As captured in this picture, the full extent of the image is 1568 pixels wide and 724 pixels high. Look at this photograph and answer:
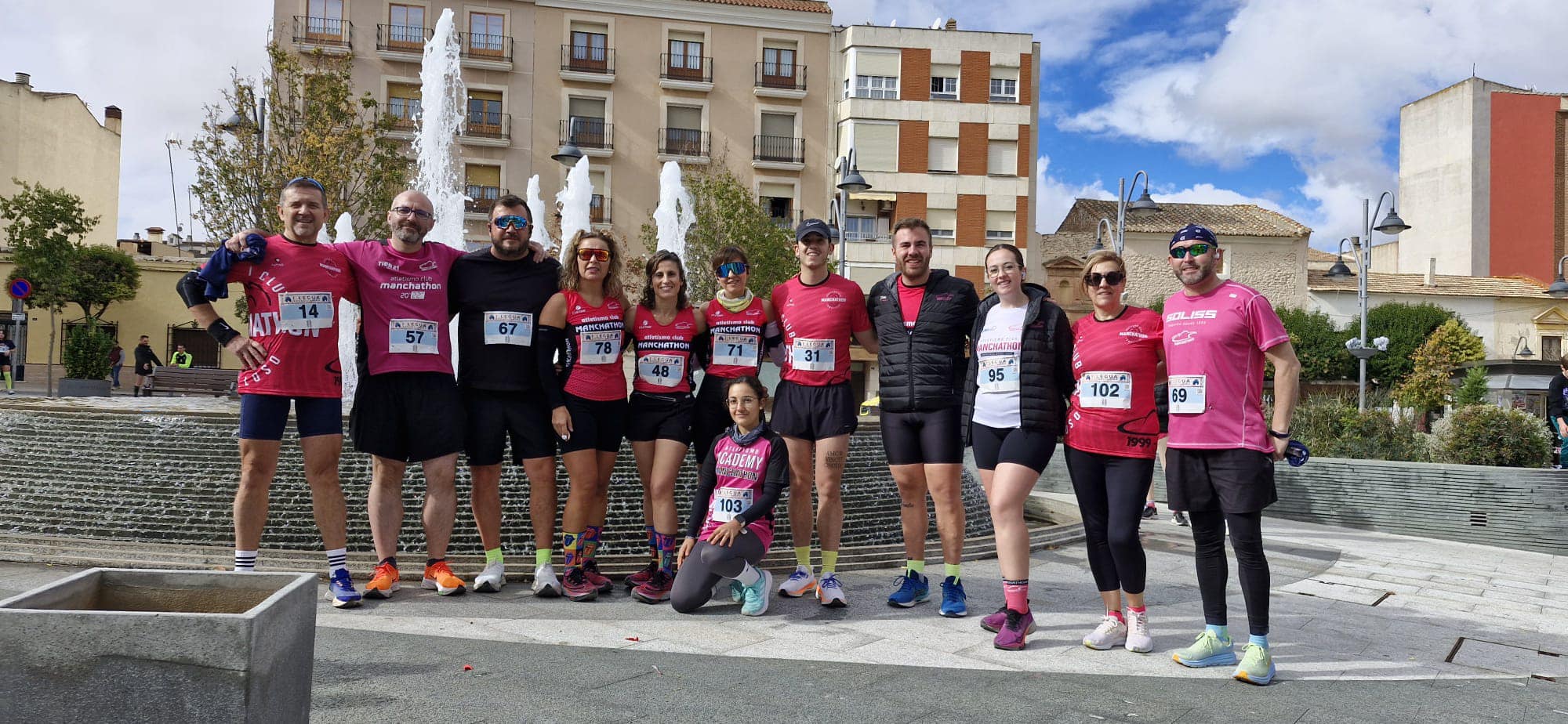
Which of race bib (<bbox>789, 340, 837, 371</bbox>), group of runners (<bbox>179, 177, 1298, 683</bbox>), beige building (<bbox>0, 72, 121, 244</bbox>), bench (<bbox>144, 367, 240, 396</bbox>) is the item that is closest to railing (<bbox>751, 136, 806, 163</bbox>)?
bench (<bbox>144, 367, 240, 396</bbox>)

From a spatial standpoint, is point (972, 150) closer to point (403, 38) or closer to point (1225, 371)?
point (403, 38)

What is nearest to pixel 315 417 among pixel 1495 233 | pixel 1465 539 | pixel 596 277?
pixel 596 277

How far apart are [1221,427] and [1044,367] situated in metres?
0.85

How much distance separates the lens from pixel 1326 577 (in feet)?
24.0

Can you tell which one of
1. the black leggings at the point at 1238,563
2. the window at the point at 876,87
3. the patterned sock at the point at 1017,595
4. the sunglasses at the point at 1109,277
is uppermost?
the window at the point at 876,87

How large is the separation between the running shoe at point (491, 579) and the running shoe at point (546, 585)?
0.19 m

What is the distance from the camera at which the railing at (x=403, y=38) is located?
37531 millimetres

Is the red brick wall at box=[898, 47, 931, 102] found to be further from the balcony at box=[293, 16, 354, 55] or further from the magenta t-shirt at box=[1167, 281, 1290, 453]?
the magenta t-shirt at box=[1167, 281, 1290, 453]

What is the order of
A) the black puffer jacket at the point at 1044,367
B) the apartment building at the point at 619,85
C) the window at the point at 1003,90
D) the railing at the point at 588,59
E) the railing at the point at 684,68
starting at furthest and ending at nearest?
the window at the point at 1003,90
the railing at the point at 684,68
the railing at the point at 588,59
the apartment building at the point at 619,85
the black puffer jacket at the point at 1044,367

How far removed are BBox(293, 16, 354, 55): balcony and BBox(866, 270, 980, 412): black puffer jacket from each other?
36361 mm

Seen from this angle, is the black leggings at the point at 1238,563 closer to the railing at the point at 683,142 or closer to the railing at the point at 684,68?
the railing at the point at 683,142

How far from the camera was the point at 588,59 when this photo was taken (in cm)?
3938

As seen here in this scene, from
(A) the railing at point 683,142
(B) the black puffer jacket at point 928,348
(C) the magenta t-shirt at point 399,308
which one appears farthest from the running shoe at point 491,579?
(A) the railing at point 683,142

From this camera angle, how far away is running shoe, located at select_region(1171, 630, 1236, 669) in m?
4.50
